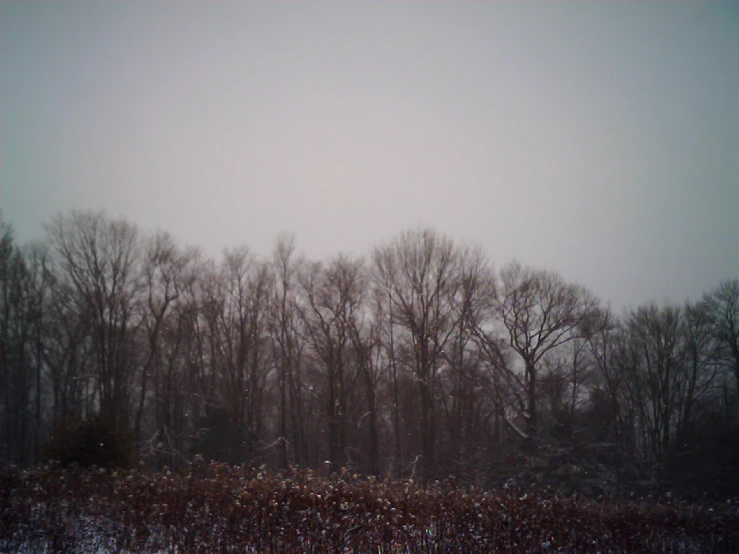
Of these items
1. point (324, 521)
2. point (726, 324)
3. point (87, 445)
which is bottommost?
point (324, 521)

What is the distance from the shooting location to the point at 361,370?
30.6 meters

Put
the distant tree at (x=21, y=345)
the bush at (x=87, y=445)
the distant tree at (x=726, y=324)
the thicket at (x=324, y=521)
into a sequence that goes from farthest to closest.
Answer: the distant tree at (x=21, y=345) → the distant tree at (x=726, y=324) → the bush at (x=87, y=445) → the thicket at (x=324, y=521)

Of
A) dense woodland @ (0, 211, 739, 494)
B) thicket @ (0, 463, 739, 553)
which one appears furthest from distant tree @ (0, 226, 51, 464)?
thicket @ (0, 463, 739, 553)

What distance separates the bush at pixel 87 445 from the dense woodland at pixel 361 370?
729cm

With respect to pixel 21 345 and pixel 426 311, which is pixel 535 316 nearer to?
pixel 426 311

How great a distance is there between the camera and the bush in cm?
1414

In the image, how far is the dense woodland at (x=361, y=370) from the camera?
2191 centimetres

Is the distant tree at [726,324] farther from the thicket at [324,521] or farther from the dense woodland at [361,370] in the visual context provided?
the thicket at [324,521]

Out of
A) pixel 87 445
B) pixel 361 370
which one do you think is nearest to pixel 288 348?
pixel 361 370

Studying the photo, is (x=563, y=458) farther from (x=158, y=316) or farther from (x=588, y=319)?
(x=158, y=316)

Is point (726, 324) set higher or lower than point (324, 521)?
higher

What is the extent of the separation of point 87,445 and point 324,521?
8422 millimetres

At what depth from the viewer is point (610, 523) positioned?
952 centimetres

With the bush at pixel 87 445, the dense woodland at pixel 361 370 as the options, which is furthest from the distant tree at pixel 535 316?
the bush at pixel 87 445
